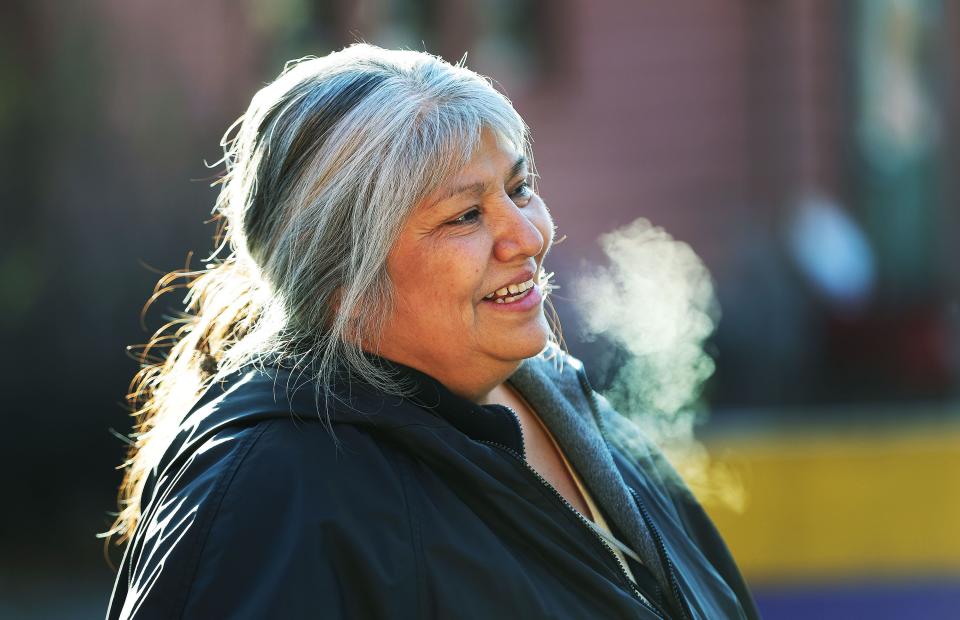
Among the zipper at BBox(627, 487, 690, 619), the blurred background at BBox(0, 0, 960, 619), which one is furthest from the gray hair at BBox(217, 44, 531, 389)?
the blurred background at BBox(0, 0, 960, 619)

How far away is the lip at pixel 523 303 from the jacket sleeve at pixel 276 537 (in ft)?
1.27

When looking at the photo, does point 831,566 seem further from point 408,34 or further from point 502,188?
point 408,34

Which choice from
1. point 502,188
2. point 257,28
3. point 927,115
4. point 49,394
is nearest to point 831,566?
point 502,188

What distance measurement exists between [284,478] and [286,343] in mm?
369

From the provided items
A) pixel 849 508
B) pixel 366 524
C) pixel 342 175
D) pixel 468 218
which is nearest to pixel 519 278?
pixel 468 218

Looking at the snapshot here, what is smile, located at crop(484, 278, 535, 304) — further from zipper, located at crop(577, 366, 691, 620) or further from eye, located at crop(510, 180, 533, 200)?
zipper, located at crop(577, 366, 691, 620)

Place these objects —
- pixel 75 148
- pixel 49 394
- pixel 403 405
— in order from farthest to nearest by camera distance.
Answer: pixel 75 148 → pixel 49 394 → pixel 403 405

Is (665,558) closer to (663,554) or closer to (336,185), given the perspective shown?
(663,554)

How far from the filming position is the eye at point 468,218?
6.46 ft

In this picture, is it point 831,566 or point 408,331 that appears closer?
point 408,331

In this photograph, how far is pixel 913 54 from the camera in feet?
30.9

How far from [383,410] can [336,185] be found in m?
0.38

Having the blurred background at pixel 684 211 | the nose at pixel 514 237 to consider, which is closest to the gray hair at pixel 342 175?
the nose at pixel 514 237

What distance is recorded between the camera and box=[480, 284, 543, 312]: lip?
1999 millimetres
